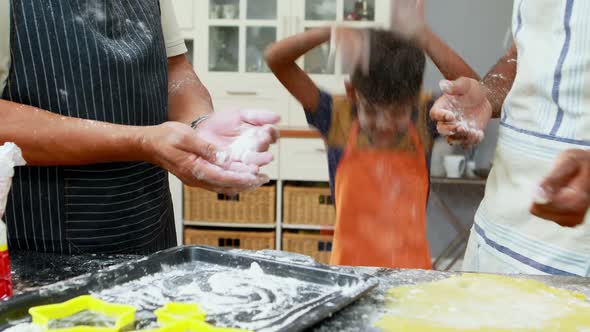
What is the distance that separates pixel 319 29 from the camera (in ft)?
3.54

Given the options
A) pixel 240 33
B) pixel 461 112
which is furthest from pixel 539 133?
pixel 240 33

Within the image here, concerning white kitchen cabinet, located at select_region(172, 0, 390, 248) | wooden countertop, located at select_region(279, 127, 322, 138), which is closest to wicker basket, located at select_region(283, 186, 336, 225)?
white kitchen cabinet, located at select_region(172, 0, 390, 248)

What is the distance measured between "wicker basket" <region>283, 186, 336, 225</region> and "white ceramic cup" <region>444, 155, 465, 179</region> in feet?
1.79

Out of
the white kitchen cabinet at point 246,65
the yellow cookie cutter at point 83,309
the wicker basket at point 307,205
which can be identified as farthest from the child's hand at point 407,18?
the wicker basket at point 307,205

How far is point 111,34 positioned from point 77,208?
290 millimetres

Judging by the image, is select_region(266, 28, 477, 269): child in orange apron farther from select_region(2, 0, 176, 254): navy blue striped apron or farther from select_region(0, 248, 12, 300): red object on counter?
select_region(0, 248, 12, 300): red object on counter

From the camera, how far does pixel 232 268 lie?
0.81m

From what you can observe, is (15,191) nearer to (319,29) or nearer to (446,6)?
(319,29)

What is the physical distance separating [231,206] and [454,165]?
0.98m

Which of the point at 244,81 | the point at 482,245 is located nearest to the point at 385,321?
the point at 482,245

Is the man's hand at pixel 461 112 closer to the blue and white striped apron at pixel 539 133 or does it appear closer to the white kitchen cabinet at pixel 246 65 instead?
the blue and white striped apron at pixel 539 133

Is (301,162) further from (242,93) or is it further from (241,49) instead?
(241,49)

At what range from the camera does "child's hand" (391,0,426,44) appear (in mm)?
1043

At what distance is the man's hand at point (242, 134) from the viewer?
89cm
